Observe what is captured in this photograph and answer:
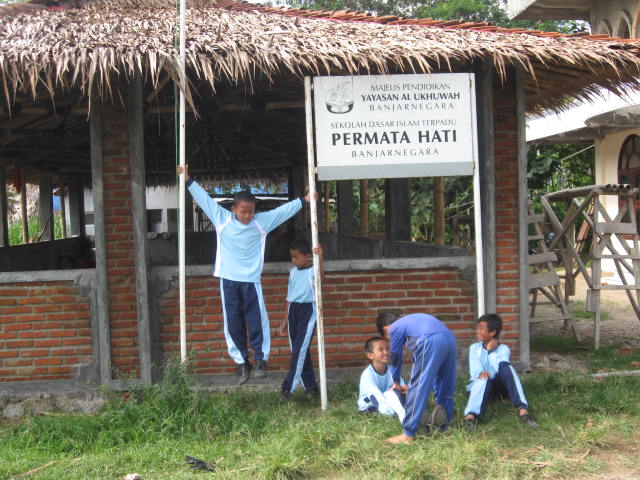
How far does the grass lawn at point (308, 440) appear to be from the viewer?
13.5 ft

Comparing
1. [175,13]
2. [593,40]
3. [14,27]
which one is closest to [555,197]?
[593,40]

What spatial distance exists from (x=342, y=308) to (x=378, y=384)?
117 cm

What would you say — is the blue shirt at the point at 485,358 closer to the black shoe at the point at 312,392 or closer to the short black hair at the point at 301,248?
the black shoe at the point at 312,392

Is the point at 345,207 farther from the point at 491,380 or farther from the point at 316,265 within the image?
the point at 491,380

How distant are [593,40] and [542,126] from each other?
911cm

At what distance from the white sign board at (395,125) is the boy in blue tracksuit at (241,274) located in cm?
55

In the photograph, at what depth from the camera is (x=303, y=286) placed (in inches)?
213

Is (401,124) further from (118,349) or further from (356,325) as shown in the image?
(118,349)

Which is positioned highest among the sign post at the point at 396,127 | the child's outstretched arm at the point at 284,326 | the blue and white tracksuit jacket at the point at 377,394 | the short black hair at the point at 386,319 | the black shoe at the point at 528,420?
the sign post at the point at 396,127

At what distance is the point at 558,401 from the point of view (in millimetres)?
5328

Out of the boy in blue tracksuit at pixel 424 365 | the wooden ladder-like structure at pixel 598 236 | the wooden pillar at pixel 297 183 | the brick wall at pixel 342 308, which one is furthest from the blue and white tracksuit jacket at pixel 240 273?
the wooden pillar at pixel 297 183

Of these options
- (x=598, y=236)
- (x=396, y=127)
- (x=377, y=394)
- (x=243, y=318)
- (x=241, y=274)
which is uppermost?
(x=396, y=127)

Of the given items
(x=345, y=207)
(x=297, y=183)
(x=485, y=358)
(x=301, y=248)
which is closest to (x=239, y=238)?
(x=301, y=248)

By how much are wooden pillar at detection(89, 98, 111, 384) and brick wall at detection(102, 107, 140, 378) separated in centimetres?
5
